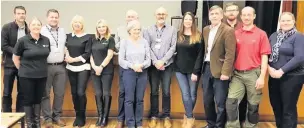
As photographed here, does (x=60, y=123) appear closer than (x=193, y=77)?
No

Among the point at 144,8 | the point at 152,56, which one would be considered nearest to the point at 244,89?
the point at 152,56

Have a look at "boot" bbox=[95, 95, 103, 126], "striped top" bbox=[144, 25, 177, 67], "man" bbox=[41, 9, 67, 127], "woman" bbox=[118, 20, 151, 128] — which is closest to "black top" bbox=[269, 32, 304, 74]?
"striped top" bbox=[144, 25, 177, 67]

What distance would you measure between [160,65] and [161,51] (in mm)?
156

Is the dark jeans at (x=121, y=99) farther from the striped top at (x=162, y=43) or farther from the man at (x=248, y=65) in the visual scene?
the man at (x=248, y=65)

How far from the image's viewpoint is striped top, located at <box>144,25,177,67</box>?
3639mm

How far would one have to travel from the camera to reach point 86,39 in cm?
368

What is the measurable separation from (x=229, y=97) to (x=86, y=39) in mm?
1583

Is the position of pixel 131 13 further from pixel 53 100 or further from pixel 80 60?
pixel 53 100

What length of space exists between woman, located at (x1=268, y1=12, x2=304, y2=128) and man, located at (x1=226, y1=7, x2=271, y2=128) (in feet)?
0.30

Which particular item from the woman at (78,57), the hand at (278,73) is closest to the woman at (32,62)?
the woman at (78,57)

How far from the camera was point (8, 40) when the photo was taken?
3.60 m

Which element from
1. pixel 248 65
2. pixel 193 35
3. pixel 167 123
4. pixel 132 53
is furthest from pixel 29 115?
pixel 248 65

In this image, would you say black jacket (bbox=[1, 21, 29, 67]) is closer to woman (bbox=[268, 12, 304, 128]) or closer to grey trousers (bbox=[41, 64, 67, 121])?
grey trousers (bbox=[41, 64, 67, 121])

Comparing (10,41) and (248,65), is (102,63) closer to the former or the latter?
(10,41)
